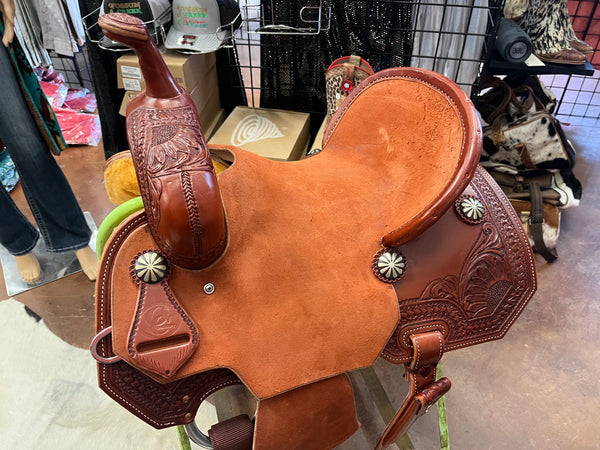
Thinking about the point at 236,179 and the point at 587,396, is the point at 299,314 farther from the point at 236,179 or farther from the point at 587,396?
the point at 587,396

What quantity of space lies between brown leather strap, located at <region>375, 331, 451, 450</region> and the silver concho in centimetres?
48

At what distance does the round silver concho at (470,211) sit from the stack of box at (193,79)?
1.35m

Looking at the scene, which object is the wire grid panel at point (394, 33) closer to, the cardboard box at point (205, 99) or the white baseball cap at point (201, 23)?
the white baseball cap at point (201, 23)

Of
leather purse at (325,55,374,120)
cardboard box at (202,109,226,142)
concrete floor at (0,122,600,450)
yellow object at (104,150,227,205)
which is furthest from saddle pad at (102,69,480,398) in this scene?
cardboard box at (202,109,226,142)

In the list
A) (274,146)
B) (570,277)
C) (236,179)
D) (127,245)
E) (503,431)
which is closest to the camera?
(127,245)

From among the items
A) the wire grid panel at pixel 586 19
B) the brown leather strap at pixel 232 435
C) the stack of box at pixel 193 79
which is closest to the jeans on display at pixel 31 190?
the stack of box at pixel 193 79

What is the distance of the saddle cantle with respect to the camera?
0.69 meters

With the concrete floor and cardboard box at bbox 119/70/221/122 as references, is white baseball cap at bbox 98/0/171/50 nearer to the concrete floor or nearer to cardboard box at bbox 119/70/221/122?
cardboard box at bbox 119/70/221/122

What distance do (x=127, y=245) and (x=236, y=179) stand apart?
0.24 metres

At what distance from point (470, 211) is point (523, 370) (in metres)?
0.93

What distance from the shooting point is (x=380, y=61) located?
204cm

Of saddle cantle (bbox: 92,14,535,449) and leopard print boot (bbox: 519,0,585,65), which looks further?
leopard print boot (bbox: 519,0,585,65)

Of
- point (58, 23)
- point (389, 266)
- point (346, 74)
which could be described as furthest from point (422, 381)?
point (58, 23)

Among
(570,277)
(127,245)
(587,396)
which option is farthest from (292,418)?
(570,277)
